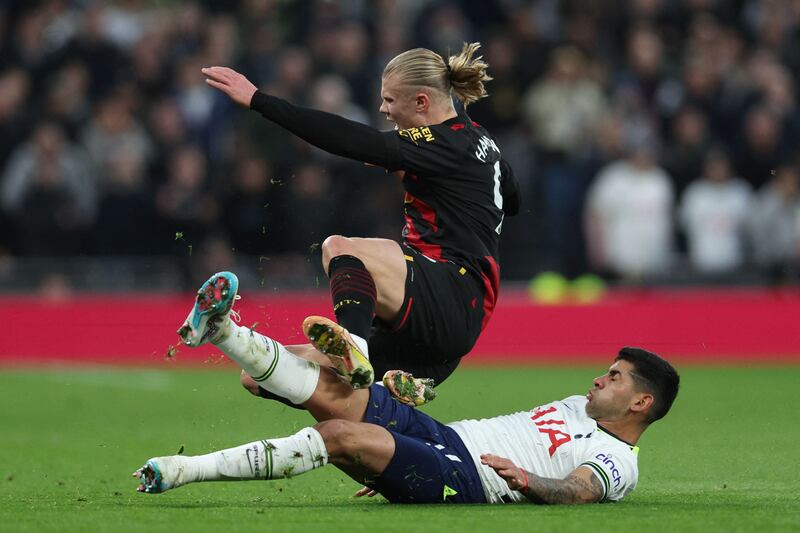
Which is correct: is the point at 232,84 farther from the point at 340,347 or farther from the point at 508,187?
the point at 508,187

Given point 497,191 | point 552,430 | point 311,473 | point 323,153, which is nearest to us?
point 552,430

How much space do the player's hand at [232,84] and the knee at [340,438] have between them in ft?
5.14

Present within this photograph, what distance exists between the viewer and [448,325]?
7059mm

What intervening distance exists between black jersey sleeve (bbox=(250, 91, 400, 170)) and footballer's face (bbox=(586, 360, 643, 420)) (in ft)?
5.27

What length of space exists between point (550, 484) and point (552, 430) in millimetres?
399

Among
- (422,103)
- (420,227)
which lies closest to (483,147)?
(422,103)

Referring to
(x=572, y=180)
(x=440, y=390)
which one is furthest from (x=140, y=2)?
(x=440, y=390)

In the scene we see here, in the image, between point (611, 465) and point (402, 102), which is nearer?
point (611, 465)

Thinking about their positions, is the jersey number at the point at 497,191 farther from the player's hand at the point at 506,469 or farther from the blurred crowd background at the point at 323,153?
the blurred crowd background at the point at 323,153

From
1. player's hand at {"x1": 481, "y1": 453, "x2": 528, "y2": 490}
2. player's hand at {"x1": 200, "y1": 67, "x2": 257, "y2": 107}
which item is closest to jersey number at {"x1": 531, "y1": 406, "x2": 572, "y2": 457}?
player's hand at {"x1": 481, "y1": 453, "x2": 528, "y2": 490}

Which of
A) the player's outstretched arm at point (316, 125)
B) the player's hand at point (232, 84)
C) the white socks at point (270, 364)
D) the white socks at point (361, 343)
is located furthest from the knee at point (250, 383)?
the player's hand at point (232, 84)

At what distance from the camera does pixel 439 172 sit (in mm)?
7074

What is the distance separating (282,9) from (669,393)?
1128cm

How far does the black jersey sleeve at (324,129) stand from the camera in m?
6.71
